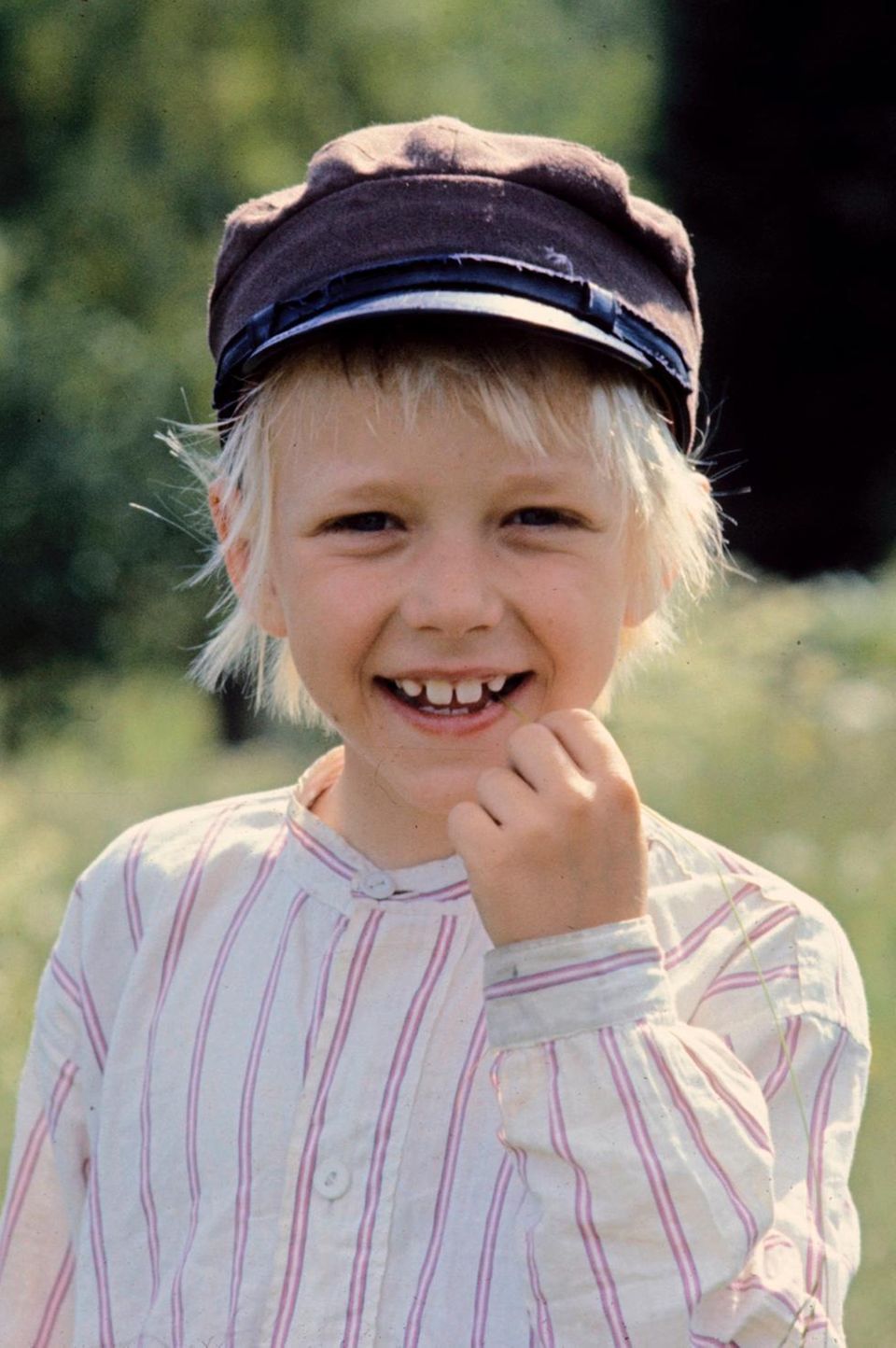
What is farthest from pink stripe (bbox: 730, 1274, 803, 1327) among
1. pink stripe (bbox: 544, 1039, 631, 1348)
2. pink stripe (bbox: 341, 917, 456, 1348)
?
pink stripe (bbox: 341, 917, 456, 1348)

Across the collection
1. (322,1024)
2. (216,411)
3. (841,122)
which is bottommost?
(322,1024)

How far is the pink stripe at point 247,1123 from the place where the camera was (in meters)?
1.67

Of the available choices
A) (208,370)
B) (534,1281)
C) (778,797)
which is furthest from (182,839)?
(208,370)

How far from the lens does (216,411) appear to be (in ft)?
6.36

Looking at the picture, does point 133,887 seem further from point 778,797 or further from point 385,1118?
point 778,797

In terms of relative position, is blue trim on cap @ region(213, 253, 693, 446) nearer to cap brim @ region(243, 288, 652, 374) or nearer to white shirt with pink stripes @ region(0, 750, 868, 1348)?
cap brim @ region(243, 288, 652, 374)

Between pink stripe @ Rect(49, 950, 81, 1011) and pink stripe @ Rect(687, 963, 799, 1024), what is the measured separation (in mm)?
732

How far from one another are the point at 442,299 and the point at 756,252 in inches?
520

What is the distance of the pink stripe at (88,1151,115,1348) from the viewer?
180 cm

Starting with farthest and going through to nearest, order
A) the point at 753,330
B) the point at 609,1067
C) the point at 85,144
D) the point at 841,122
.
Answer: the point at 753,330, the point at 841,122, the point at 85,144, the point at 609,1067

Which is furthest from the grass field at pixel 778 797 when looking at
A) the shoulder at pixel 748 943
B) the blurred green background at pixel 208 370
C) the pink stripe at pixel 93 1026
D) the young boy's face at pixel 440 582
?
the young boy's face at pixel 440 582

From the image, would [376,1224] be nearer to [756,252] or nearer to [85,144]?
[85,144]

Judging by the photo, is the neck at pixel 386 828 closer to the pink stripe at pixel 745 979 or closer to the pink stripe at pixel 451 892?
the pink stripe at pixel 451 892

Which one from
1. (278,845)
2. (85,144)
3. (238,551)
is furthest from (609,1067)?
(85,144)
